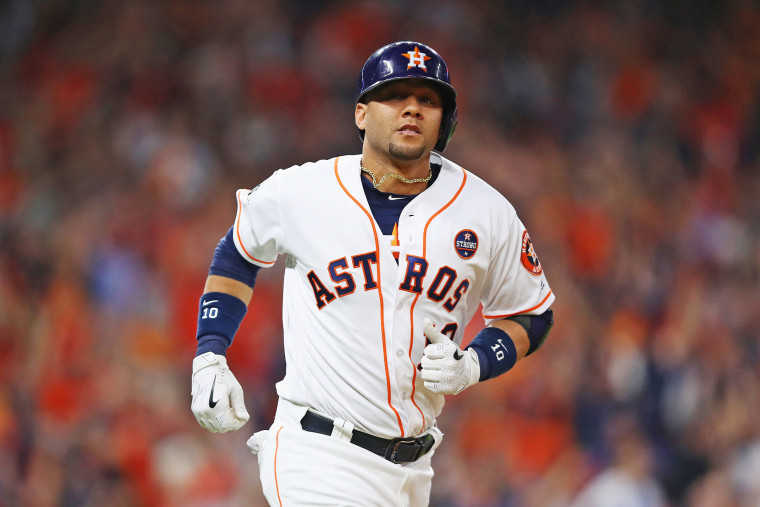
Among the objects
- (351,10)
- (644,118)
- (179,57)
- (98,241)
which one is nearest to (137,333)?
(98,241)

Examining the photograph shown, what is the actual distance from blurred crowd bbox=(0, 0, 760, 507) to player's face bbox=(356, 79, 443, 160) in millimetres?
2887

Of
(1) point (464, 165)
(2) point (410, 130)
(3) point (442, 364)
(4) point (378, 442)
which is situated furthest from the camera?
(1) point (464, 165)

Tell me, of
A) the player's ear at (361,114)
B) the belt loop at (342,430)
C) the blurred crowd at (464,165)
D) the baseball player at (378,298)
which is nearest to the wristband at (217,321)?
the baseball player at (378,298)

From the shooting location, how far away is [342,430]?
7.89 ft

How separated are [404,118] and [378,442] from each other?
35.3 inches

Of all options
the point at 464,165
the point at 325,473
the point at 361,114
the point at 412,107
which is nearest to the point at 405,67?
the point at 412,107

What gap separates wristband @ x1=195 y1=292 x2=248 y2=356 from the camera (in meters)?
2.58

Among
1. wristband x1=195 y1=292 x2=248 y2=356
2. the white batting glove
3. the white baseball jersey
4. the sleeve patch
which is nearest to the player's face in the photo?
the white baseball jersey

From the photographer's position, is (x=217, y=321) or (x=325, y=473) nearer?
(x=325, y=473)

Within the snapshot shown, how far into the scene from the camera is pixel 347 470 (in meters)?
2.38

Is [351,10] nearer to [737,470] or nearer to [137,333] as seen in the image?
[137,333]

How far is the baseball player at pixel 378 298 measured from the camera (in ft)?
7.90

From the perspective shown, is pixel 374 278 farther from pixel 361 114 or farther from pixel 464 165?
pixel 464 165

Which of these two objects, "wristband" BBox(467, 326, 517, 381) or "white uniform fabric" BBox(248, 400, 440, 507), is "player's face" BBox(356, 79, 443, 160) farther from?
"white uniform fabric" BBox(248, 400, 440, 507)
